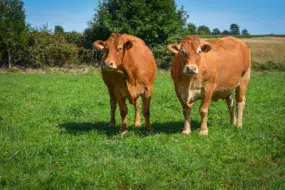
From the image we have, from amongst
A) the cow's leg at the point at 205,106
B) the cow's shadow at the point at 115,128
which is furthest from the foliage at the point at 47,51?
the cow's leg at the point at 205,106

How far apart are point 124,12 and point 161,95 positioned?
59.2 ft

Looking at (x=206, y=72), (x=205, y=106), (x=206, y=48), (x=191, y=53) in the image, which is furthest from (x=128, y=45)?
(x=205, y=106)

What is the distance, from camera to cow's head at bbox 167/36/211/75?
22.0ft

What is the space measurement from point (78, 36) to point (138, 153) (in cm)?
2643

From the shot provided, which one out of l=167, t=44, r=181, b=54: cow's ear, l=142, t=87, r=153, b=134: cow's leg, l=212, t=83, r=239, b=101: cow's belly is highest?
l=167, t=44, r=181, b=54: cow's ear

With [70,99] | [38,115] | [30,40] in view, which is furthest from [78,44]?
[38,115]

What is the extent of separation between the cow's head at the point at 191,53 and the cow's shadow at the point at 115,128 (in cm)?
187

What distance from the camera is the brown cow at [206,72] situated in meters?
7.05

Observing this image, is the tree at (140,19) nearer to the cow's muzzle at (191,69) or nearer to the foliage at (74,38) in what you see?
the foliage at (74,38)

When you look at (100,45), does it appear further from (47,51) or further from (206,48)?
(47,51)

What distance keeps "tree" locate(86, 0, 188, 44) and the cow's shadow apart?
67.6 ft

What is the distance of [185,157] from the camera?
5.88 m

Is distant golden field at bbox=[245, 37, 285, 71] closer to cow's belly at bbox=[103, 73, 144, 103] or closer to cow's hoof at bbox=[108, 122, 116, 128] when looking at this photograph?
cow's hoof at bbox=[108, 122, 116, 128]

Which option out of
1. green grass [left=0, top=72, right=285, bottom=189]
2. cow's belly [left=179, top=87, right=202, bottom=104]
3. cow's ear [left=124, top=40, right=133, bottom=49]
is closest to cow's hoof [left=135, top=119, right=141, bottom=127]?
green grass [left=0, top=72, right=285, bottom=189]
